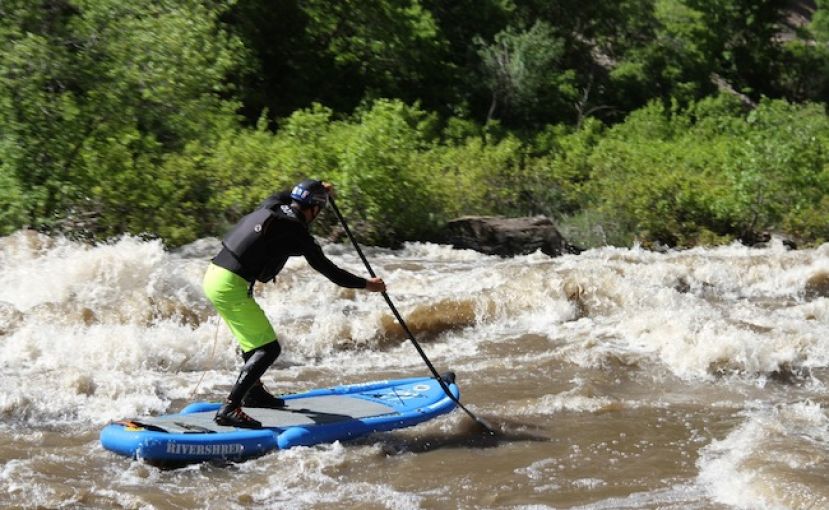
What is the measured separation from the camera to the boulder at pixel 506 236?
16.2 meters

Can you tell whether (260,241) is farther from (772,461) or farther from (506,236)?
(506,236)

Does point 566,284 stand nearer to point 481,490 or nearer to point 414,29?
point 481,490

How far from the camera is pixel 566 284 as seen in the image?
37.4 ft

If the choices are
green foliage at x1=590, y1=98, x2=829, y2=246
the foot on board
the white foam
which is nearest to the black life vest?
the foot on board

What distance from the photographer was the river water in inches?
241

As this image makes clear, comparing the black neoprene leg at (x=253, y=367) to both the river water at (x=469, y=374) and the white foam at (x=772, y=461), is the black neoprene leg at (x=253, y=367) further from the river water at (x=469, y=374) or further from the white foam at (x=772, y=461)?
the white foam at (x=772, y=461)

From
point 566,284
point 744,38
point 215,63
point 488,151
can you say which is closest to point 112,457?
point 566,284

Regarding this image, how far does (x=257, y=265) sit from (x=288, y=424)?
110cm

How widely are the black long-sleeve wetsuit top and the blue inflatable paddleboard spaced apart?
1.00m

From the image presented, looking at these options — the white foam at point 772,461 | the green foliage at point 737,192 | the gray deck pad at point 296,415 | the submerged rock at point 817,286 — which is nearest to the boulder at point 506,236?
the green foliage at point 737,192

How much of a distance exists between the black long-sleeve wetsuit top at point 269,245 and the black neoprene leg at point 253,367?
0.46 metres

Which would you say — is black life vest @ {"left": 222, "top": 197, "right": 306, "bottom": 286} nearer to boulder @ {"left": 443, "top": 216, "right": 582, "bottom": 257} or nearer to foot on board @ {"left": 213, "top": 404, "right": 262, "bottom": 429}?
foot on board @ {"left": 213, "top": 404, "right": 262, "bottom": 429}

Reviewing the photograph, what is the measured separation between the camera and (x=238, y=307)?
6.41 meters

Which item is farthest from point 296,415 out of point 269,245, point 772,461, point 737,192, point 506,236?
point 737,192
